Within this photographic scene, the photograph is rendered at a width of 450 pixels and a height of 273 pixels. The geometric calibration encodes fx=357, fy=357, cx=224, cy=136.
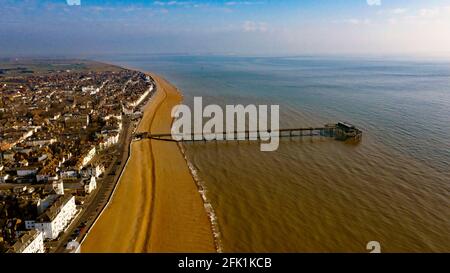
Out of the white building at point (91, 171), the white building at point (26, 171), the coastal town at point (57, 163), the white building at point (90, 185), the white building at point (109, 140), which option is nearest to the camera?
the coastal town at point (57, 163)

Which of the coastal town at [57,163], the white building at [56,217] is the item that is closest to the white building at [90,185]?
the coastal town at [57,163]

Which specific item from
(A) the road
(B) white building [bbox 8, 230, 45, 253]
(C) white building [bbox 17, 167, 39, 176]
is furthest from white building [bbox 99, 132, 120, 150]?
(B) white building [bbox 8, 230, 45, 253]

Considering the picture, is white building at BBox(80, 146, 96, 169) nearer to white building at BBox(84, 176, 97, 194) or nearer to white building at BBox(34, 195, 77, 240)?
white building at BBox(84, 176, 97, 194)

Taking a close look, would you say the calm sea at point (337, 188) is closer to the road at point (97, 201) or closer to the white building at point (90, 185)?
the road at point (97, 201)

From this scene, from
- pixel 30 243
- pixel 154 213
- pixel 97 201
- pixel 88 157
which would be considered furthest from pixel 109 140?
pixel 30 243

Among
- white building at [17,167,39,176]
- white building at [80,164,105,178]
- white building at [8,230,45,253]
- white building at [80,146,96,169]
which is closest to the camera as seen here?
white building at [8,230,45,253]

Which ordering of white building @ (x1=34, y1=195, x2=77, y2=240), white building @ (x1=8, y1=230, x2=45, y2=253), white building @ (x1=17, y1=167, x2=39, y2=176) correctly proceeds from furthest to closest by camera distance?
white building @ (x1=17, y1=167, x2=39, y2=176) → white building @ (x1=34, y1=195, x2=77, y2=240) → white building @ (x1=8, y1=230, x2=45, y2=253)

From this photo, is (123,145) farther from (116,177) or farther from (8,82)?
(8,82)
